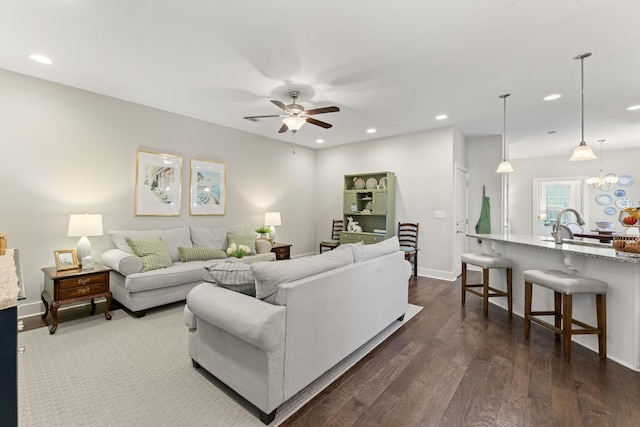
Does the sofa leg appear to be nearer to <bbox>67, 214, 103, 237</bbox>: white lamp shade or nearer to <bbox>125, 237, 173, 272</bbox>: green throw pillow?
<bbox>125, 237, 173, 272</bbox>: green throw pillow

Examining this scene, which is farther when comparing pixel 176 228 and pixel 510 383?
pixel 176 228

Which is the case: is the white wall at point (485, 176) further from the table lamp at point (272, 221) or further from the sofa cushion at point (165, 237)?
the sofa cushion at point (165, 237)

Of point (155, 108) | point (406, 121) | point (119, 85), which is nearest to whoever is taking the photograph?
point (119, 85)

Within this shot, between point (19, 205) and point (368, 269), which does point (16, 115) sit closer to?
point (19, 205)

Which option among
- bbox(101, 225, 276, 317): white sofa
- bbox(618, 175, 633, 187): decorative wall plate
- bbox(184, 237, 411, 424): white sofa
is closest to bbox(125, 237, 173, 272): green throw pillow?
bbox(101, 225, 276, 317): white sofa

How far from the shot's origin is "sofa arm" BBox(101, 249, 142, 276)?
313 cm

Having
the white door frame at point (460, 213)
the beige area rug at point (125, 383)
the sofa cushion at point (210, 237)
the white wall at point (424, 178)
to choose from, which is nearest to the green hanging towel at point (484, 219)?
the white door frame at point (460, 213)

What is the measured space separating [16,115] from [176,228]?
213 cm

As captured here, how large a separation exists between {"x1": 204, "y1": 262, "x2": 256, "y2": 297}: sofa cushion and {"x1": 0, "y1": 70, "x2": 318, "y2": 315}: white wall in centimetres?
274

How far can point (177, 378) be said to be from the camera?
208cm

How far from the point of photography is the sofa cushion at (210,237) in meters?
4.35

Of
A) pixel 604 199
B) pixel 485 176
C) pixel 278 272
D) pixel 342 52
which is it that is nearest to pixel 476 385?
pixel 278 272

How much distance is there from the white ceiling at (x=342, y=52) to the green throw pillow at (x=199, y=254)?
2132 millimetres

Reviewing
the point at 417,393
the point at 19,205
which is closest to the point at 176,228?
the point at 19,205
